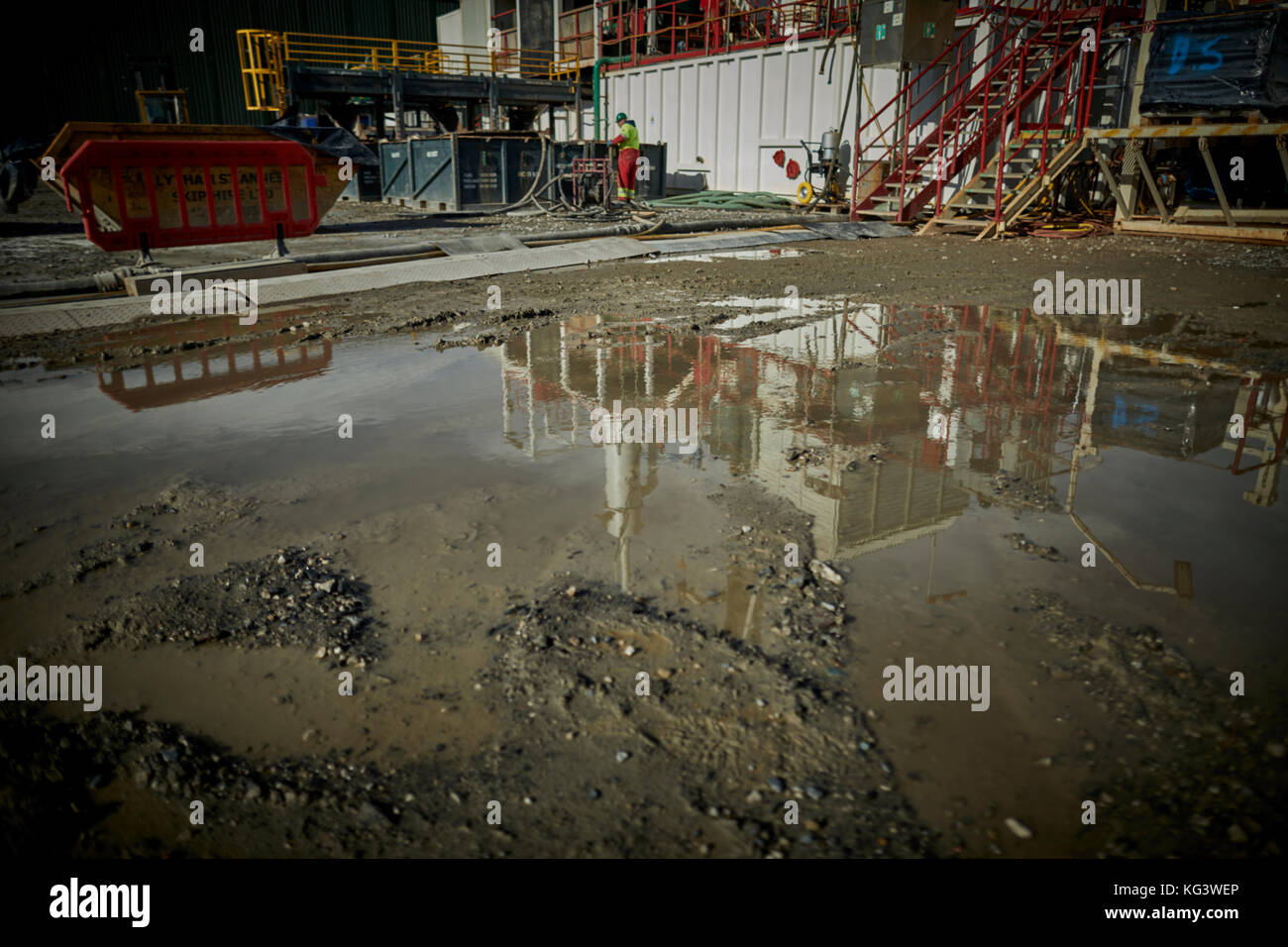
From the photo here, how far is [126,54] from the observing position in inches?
1238

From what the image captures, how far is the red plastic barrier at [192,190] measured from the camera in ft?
32.2

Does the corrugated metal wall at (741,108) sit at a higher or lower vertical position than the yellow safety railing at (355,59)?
lower

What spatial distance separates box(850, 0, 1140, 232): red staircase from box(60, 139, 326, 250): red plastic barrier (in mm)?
10106

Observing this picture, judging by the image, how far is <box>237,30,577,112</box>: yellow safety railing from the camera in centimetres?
2327

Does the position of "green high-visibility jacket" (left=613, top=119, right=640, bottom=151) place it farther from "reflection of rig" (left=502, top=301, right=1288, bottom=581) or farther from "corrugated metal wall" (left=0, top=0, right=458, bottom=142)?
"corrugated metal wall" (left=0, top=0, right=458, bottom=142)

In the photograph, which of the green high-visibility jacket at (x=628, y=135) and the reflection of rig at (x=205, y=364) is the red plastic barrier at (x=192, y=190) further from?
the green high-visibility jacket at (x=628, y=135)

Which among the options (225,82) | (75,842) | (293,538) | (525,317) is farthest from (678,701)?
(225,82)

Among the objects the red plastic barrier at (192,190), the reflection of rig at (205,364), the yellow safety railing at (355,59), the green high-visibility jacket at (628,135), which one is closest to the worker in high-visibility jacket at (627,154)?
the green high-visibility jacket at (628,135)

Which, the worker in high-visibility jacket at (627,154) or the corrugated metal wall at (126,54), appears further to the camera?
the corrugated metal wall at (126,54)

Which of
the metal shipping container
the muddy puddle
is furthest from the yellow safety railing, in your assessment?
the muddy puddle

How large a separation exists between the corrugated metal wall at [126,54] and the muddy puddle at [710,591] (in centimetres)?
3165
